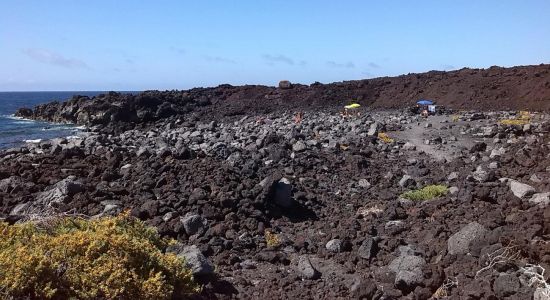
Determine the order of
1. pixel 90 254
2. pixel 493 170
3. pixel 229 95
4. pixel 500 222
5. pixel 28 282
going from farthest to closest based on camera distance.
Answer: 1. pixel 229 95
2. pixel 493 170
3. pixel 500 222
4. pixel 90 254
5. pixel 28 282

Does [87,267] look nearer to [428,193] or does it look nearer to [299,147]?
[428,193]

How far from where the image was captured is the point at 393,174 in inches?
487

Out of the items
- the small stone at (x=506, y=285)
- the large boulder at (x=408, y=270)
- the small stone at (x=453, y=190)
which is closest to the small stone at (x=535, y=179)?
the small stone at (x=453, y=190)

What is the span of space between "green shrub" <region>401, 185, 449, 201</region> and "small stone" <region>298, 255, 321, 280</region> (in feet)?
12.7

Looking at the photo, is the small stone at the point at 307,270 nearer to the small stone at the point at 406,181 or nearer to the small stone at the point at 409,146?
the small stone at the point at 406,181

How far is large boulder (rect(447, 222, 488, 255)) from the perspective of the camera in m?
6.25

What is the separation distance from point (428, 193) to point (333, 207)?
1.85 metres

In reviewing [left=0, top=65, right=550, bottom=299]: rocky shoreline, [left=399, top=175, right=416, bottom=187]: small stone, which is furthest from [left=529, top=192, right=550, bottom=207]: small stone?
[left=399, top=175, right=416, bottom=187]: small stone

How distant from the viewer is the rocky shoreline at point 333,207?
591cm

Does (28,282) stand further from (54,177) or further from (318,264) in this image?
(54,177)

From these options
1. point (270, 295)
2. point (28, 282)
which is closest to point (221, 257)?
point (270, 295)

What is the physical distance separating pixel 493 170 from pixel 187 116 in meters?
23.8

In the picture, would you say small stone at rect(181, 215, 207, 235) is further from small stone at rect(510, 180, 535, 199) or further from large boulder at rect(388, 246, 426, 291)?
small stone at rect(510, 180, 535, 199)

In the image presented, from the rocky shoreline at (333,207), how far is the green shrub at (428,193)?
239 millimetres
